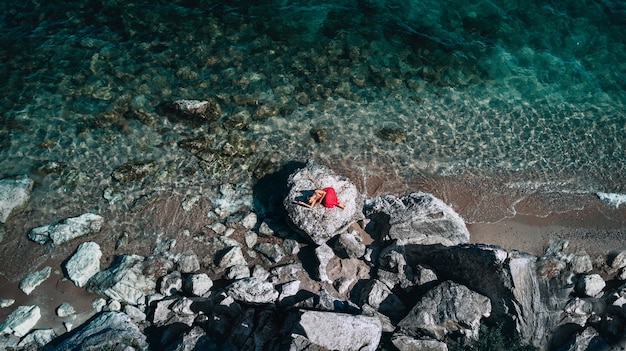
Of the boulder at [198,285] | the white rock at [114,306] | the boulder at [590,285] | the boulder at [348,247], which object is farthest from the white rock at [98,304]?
the boulder at [590,285]

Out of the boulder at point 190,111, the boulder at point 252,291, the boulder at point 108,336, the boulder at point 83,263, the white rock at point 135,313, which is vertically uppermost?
the boulder at point 190,111

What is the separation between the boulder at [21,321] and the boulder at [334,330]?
6.82 m

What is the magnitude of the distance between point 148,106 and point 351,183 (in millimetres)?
8333

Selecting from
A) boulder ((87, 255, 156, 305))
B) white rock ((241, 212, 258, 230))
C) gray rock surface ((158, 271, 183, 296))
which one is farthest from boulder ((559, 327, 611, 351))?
boulder ((87, 255, 156, 305))

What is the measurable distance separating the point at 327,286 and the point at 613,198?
34.7 feet

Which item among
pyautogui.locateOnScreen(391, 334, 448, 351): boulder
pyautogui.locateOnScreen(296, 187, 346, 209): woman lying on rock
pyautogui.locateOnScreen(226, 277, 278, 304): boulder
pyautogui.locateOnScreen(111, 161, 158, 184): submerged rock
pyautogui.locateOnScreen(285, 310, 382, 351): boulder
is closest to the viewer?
pyautogui.locateOnScreen(285, 310, 382, 351): boulder

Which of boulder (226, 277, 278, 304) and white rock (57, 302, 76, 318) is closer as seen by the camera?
boulder (226, 277, 278, 304)

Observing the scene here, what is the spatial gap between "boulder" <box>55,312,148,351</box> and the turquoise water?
4.50m

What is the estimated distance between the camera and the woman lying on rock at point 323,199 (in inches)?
603

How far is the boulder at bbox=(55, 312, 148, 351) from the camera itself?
1259 cm

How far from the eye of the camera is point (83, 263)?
14.8 metres

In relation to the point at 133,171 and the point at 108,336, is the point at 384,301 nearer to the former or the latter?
the point at 108,336

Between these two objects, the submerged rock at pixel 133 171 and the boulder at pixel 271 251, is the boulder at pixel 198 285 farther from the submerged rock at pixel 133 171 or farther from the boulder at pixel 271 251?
the submerged rock at pixel 133 171

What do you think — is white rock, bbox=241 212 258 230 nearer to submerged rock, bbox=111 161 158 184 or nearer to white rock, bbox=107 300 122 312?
submerged rock, bbox=111 161 158 184
